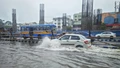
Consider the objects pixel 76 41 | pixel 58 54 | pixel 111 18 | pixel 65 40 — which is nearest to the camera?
pixel 58 54

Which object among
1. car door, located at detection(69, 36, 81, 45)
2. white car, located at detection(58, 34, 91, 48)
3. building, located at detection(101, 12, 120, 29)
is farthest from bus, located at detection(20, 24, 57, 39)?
building, located at detection(101, 12, 120, 29)

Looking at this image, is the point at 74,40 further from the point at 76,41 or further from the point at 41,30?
the point at 41,30

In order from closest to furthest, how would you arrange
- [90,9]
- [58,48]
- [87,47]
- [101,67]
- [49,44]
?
[101,67]
[87,47]
[58,48]
[49,44]
[90,9]

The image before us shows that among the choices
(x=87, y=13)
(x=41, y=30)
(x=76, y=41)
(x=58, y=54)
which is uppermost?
(x=87, y=13)

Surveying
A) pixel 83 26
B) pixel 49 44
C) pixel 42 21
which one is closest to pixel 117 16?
pixel 83 26

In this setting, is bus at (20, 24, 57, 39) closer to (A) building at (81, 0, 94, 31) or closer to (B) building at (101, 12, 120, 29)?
(A) building at (81, 0, 94, 31)

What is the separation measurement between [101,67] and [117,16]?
146 feet

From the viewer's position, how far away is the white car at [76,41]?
1282 centimetres

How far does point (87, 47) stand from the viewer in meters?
12.8

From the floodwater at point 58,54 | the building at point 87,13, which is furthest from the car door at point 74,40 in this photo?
the building at point 87,13

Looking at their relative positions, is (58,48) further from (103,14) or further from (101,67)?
(103,14)

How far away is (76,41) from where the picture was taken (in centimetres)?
1310

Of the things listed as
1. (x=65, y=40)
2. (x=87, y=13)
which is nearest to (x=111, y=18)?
(x=87, y=13)

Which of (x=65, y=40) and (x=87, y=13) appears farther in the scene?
(x=87, y=13)
